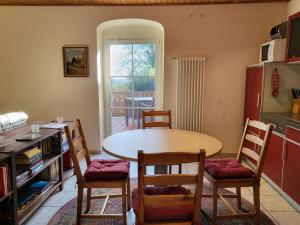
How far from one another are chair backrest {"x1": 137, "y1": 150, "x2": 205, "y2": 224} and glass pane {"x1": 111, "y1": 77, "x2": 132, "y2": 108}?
293 cm

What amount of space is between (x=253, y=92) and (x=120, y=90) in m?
2.14

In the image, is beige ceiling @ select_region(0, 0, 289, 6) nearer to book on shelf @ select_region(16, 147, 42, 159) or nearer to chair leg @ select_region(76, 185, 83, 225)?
book on shelf @ select_region(16, 147, 42, 159)

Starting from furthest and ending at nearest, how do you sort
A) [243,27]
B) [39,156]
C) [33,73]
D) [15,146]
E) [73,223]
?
[33,73] < [243,27] < [39,156] < [73,223] < [15,146]

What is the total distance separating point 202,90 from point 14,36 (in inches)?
121

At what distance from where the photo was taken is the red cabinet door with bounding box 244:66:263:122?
10.3ft

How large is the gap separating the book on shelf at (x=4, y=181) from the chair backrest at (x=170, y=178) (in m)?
1.07

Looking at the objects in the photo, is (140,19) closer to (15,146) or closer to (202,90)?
(202,90)

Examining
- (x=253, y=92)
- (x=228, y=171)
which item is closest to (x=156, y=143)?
(x=228, y=171)

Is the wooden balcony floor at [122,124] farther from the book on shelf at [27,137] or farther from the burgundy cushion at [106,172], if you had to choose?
the burgundy cushion at [106,172]

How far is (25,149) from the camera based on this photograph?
2.15 metres

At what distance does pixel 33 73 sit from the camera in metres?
3.81

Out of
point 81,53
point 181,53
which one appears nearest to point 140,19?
point 181,53

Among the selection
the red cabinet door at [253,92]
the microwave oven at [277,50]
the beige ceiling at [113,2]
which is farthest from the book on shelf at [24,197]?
the microwave oven at [277,50]

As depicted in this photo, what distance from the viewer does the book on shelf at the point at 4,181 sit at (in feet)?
5.61
